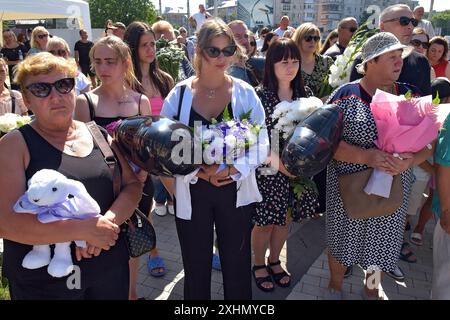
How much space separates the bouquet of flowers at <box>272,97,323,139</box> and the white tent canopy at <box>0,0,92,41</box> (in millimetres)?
11325

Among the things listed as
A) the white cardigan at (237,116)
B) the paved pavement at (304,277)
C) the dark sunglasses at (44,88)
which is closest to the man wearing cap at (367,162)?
the paved pavement at (304,277)

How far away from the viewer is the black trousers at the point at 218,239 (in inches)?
94.3

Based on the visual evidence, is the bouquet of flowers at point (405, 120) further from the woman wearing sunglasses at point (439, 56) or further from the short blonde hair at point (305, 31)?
the woman wearing sunglasses at point (439, 56)

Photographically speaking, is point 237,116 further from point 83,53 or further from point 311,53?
point 83,53

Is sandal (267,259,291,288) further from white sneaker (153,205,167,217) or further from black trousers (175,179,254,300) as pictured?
white sneaker (153,205,167,217)

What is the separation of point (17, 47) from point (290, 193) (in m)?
9.74

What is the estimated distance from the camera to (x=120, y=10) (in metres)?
36.1

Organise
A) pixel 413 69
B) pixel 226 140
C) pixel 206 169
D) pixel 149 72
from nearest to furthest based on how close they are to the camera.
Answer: pixel 226 140
pixel 206 169
pixel 413 69
pixel 149 72

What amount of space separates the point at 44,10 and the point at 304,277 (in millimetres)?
12202

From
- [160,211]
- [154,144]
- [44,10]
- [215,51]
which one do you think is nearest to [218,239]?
[154,144]

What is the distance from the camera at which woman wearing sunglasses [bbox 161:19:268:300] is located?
2.38 meters

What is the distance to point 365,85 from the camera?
2.66 m

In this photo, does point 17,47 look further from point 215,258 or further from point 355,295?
point 355,295

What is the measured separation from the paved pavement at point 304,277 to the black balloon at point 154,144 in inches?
60.9
